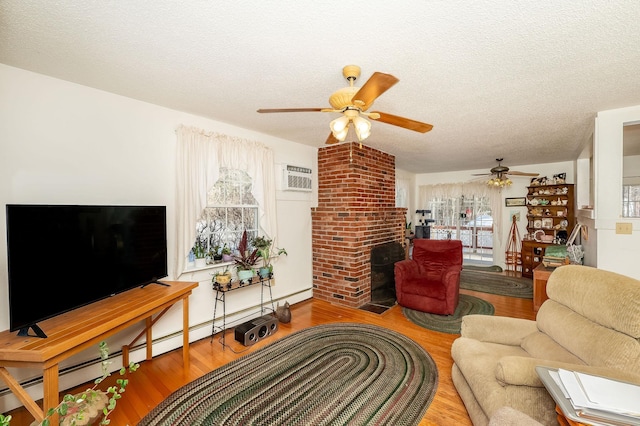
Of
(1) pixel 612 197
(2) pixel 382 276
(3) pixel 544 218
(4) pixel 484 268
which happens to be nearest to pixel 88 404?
(2) pixel 382 276

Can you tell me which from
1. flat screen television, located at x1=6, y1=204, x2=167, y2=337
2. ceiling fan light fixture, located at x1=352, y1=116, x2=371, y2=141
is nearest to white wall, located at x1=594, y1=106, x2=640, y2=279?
ceiling fan light fixture, located at x1=352, y1=116, x2=371, y2=141

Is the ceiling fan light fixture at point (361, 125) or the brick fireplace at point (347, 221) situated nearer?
the ceiling fan light fixture at point (361, 125)

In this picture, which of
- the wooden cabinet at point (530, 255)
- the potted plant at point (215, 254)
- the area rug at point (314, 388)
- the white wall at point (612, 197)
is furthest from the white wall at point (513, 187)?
the potted plant at point (215, 254)

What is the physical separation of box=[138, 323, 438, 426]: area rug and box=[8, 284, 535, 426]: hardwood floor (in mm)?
92

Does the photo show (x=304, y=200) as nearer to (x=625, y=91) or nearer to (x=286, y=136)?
(x=286, y=136)

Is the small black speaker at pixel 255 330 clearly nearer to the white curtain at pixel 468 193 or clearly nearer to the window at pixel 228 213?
the window at pixel 228 213

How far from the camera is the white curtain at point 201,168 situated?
2686mm

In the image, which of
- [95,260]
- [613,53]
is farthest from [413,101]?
[95,260]

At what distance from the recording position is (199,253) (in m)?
Answer: 2.89

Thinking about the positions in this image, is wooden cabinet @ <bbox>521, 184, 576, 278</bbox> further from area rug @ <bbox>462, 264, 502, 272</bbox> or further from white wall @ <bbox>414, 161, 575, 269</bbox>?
area rug @ <bbox>462, 264, 502, 272</bbox>

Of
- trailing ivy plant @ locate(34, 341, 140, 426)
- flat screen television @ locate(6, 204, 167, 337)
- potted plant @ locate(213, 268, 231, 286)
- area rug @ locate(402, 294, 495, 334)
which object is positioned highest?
flat screen television @ locate(6, 204, 167, 337)

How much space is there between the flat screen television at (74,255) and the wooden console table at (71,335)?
7cm

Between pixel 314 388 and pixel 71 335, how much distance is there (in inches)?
63.4

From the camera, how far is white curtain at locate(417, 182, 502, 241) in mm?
6242
